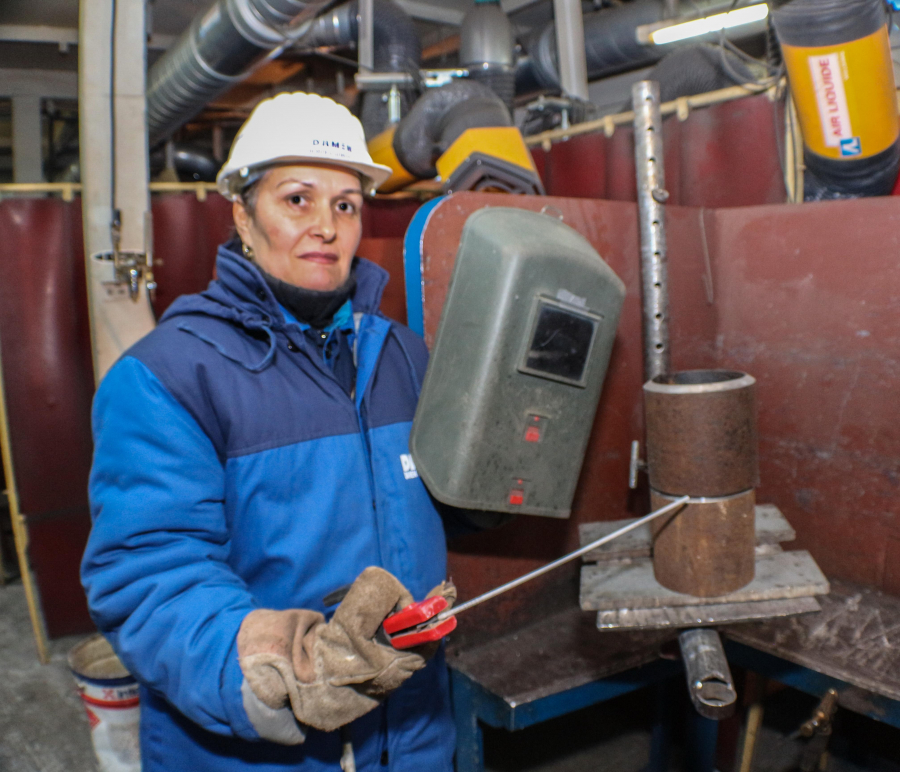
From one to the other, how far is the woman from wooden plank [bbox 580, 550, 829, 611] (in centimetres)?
26

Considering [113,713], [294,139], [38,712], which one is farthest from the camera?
[38,712]

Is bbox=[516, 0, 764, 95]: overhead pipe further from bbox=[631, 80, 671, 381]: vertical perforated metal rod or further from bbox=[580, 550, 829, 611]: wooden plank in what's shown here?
bbox=[580, 550, 829, 611]: wooden plank

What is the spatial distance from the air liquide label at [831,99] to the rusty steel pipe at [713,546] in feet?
4.17

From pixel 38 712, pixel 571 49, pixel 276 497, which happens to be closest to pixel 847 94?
pixel 276 497

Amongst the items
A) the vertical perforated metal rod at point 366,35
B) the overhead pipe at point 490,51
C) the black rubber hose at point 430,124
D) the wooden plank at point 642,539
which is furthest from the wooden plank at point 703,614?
the vertical perforated metal rod at point 366,35

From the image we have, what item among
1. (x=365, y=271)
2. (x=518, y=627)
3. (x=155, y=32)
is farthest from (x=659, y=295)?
(x=155, y=32)

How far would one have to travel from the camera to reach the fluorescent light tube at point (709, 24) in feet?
9.42

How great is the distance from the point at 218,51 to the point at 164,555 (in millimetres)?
2891

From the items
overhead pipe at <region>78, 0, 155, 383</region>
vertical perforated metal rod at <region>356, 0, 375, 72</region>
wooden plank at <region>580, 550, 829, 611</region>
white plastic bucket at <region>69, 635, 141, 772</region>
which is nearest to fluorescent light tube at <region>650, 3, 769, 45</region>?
vertical perforated metal rod at <region>356, 0, 375, 72</region>

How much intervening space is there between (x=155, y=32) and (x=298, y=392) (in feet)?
15.5

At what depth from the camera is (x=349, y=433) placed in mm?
1063

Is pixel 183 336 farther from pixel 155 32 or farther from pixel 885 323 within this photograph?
pixel 155 32

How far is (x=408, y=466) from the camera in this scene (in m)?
1.14

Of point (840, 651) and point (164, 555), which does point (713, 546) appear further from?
point (164, 555)
